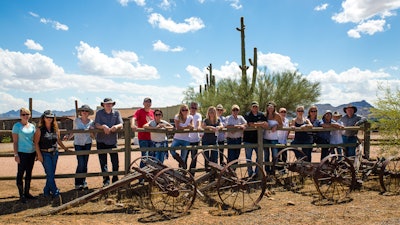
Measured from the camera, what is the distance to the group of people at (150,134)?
6488 millimetres

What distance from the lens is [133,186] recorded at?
7.29m

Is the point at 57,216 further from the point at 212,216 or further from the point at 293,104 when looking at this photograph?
the point at 293,104

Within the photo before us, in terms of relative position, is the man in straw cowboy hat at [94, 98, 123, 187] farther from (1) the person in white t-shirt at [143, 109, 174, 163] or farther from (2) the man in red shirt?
(1) the person in white t-shirt at [143, 109, 174, 163]

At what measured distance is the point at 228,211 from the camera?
5988 mm

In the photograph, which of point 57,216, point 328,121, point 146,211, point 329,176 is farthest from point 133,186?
point 328,121

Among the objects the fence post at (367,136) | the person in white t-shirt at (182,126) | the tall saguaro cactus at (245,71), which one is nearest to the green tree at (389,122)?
the fence post at (367,136)

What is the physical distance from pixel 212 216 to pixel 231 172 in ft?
3.56

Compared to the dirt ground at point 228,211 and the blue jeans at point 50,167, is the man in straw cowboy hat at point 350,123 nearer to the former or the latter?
the dirt ground at point 228,211

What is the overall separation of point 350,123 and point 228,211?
4669 mm

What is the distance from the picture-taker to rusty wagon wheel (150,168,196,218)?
5.81m

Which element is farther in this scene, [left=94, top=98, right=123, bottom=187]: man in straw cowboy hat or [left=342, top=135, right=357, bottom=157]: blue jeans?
[left=342, top=135, right=357, bottom=157]: blue jeans

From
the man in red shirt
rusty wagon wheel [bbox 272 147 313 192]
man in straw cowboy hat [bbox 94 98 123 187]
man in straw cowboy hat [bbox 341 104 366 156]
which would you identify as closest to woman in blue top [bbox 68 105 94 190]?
man in straw cowboy hat [bbox 94 98 123 187]

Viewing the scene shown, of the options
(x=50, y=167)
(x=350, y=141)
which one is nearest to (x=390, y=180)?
(x=350, y=141)

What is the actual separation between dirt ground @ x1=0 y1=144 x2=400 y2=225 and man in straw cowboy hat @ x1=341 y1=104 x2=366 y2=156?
162cm
